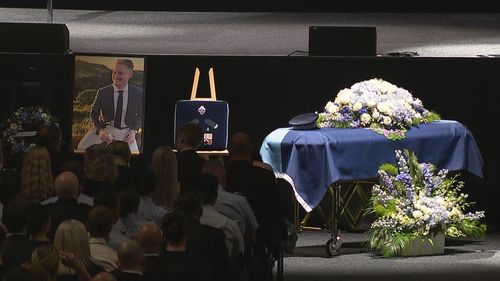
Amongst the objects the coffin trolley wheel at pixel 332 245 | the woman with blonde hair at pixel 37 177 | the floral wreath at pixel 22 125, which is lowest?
the coffin trolley wheel at pixel 332 245

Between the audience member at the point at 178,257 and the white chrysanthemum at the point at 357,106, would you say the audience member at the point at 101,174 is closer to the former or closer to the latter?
the audience member at the point at 178,257

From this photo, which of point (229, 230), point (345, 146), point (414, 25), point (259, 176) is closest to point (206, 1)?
point (414, 25)

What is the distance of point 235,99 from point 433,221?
2.58 m

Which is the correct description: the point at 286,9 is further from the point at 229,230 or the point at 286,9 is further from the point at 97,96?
the point at 229,230

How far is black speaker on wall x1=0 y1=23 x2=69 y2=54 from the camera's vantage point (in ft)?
41.4

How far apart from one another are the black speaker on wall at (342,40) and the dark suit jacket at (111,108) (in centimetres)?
173

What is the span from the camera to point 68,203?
756 cm

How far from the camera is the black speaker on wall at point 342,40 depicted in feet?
42.3

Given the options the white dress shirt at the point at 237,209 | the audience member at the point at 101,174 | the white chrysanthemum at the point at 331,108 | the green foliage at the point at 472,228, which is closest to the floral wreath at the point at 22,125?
the white chrysanthemum at the point at 331,108

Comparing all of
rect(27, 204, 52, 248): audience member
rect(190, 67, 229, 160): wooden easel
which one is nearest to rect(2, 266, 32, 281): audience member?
rect(27, 204, 52, 248): audience member

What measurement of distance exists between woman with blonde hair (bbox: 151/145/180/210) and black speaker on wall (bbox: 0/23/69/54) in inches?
171

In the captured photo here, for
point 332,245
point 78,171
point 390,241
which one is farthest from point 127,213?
point 390,241

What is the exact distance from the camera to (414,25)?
53.5ft

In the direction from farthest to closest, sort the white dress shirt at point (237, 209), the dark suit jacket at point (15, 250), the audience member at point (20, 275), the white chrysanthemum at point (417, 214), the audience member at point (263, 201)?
the white chrysanthemum at point (417, 214)
the audience member at point (263, 201)
the white dress shirt at point (237, 209)
the dark suit jacket at point (15, 250)
the audience member at point (20, 275)
